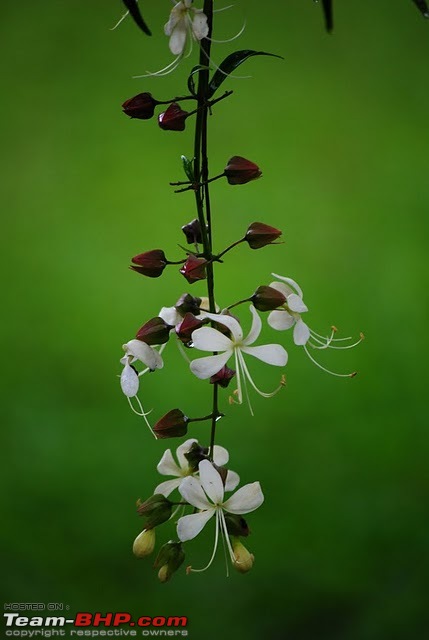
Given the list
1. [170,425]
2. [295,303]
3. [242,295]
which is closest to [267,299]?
[295,303]

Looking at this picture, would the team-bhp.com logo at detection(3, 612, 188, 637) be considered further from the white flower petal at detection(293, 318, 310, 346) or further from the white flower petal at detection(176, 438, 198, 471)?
the white flower petal at detection(293, 318, 310, 346)

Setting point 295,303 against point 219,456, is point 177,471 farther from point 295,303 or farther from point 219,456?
point 295,303

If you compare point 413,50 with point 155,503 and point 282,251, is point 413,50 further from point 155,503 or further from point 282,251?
point 155,503

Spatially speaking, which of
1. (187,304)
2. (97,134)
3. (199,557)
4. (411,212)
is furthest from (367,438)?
(187,304)

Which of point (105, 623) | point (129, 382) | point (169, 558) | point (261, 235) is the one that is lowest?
point (105, 623)

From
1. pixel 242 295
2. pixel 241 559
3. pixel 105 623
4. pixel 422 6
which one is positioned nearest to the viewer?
pixel 422 6

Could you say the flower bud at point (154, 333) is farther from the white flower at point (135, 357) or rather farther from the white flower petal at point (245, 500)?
the white flower petal at point (245, 500)
